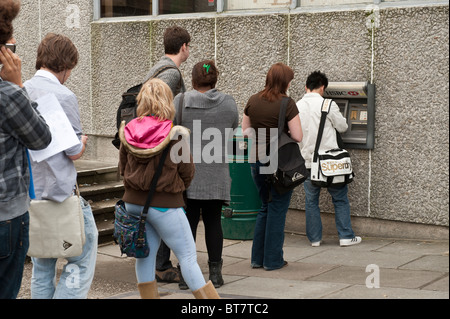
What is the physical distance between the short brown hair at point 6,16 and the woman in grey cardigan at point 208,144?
2138 millimetres

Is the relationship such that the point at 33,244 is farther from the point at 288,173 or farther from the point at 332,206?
the point at 332,206

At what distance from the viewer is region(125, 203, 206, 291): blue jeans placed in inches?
172

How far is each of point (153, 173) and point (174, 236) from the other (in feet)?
1.37

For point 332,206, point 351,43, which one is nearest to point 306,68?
point 351,43

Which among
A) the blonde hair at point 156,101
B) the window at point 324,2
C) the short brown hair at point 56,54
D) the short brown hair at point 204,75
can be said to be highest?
the window at point 324,2

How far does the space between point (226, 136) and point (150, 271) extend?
1.29m

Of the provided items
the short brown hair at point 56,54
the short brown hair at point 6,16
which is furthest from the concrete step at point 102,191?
the short brown hair at point 6,16

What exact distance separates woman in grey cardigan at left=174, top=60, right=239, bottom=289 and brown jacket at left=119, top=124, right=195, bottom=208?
0.84 meters

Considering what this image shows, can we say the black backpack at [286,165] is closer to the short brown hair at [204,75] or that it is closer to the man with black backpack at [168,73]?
the short brown hair at [204,75]

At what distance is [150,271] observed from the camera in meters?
4.56

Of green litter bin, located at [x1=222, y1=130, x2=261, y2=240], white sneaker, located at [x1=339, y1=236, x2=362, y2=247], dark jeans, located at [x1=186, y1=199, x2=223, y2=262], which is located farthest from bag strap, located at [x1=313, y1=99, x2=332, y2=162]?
dark jeans, located at [x1=186, y1=199, x2=223, y2=262]

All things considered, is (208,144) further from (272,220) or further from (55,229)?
(55,229)

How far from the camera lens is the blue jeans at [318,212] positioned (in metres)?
6.83

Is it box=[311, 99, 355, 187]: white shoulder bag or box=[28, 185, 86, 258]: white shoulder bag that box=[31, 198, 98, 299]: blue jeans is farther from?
box=[311, 99, 355, 187]: white shoulder bag
